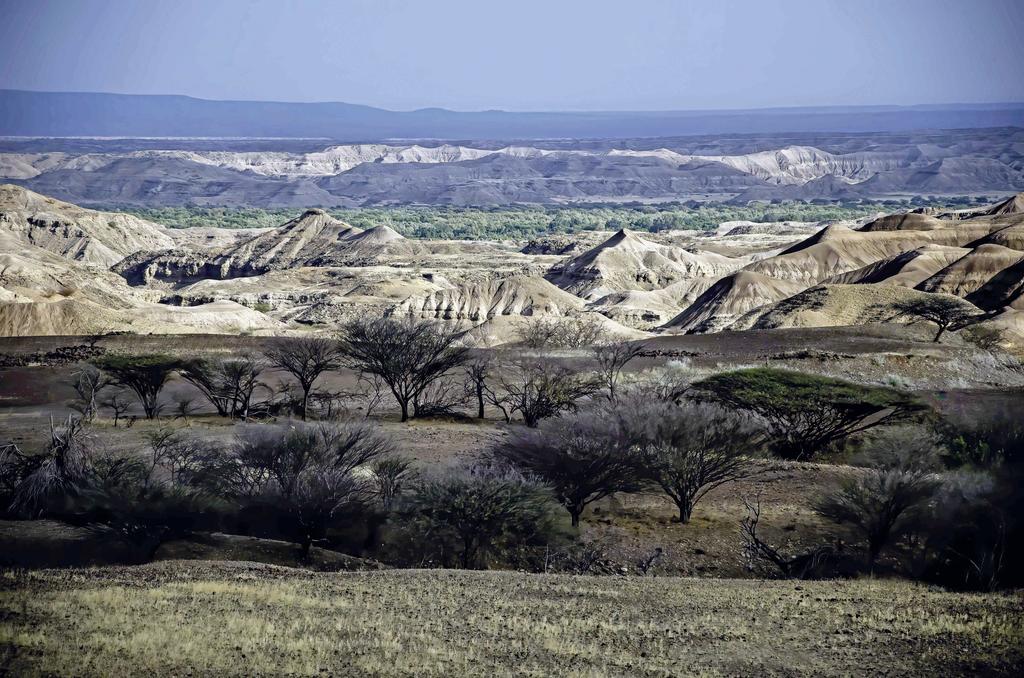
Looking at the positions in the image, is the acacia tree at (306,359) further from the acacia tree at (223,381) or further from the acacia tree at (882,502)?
the acacia tree at (882,502)

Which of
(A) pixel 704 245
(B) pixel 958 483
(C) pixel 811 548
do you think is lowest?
(A) pixel 704 245

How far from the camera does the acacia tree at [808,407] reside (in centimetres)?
3131

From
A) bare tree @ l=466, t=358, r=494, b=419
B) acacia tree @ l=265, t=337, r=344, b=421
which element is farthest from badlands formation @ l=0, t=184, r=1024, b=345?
bare tree @ l=466, t=358, r=494, b=419

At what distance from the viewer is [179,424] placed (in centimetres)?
3525

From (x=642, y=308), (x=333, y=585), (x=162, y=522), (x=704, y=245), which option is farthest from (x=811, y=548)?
(x=704, y=245)

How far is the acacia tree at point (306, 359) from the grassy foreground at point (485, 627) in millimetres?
19469

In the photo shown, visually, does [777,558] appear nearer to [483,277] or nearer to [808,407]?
[808,407]

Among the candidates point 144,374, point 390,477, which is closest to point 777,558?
point 390,477

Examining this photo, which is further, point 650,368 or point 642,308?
point 642,308

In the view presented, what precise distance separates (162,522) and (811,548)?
13079 mm

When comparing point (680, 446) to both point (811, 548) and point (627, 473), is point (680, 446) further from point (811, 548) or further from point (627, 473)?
point (811, 548)

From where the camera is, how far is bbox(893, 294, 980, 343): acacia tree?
182 ft

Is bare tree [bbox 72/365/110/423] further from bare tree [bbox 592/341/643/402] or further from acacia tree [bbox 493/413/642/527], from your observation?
bare tree [bbox 592/341/643/402]

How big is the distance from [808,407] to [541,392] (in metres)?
8.57
